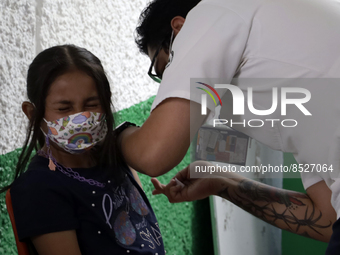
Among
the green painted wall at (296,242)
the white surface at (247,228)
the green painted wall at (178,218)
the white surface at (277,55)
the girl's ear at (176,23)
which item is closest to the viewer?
the white surface at (277,55)

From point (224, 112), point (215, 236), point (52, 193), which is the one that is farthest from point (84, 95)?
point (215, 236)

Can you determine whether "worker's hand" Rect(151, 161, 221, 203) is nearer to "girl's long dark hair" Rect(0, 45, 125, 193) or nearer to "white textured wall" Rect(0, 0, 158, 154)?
"girl's long dark hair" Rect(0, 45, 125, 193)

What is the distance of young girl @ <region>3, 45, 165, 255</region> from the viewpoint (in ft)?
3.23

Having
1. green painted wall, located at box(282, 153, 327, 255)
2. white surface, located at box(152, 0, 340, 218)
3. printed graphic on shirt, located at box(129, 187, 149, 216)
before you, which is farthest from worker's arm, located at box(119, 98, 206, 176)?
green painted wall, located at box(282, 153, 327, 255)

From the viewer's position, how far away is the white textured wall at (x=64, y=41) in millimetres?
1249

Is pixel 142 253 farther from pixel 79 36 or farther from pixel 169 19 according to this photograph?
pixel 79 36

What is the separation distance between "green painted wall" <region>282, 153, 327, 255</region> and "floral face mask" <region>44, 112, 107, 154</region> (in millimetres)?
1957

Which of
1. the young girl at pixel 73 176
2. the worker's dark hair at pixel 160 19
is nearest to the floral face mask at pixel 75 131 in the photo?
the young girl at pixel 73 176

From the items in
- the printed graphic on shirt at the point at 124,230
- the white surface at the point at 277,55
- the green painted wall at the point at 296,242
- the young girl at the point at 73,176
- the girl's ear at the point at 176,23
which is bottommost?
the green painted wall at the point at 296,242

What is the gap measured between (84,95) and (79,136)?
0.43ft

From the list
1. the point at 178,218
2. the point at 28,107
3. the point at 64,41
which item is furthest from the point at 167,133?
the point at 178,218

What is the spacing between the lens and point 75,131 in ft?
3.51

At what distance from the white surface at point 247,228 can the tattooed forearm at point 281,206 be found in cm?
92

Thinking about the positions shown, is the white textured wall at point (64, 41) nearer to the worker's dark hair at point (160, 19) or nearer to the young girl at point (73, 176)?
the young girl at point (73, 176)
